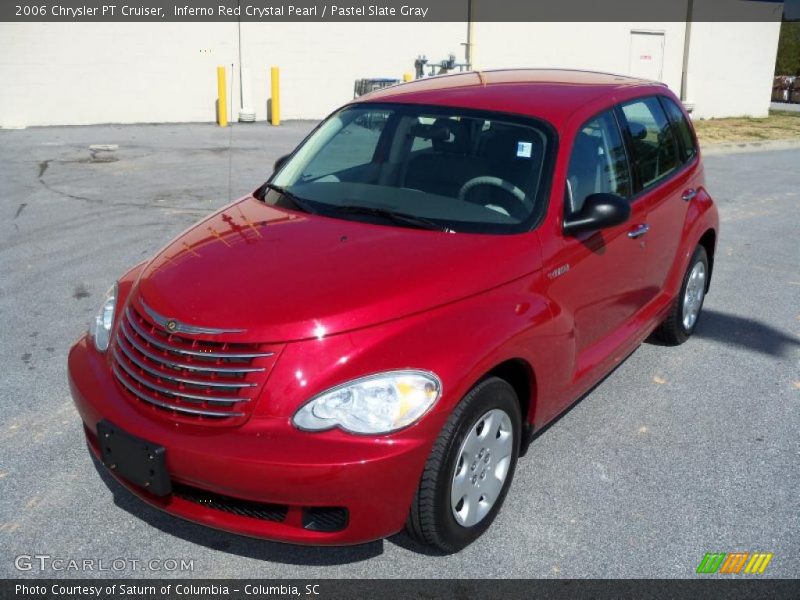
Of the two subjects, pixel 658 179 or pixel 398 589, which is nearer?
pixel 398 589

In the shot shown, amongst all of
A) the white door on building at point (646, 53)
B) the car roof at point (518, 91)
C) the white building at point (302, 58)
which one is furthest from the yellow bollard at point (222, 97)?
the car roof at point (518, 91)

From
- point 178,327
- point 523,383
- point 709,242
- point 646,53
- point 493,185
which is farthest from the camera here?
point 646,53

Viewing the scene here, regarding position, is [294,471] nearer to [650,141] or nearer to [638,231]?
[638,231]

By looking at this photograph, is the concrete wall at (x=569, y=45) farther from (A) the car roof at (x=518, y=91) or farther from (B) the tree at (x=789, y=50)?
(A) the car roof at (x=518, y=91)

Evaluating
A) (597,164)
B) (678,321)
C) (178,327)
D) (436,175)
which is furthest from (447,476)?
(678,321)

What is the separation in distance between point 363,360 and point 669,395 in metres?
2.60

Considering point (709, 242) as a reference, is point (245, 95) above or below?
above

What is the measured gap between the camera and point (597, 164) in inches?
165

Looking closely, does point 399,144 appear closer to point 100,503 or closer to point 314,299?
point 314,299

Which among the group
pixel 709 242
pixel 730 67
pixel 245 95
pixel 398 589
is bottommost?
pixel 398 589

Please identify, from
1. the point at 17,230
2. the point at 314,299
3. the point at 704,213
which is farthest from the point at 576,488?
the point at 17,230
